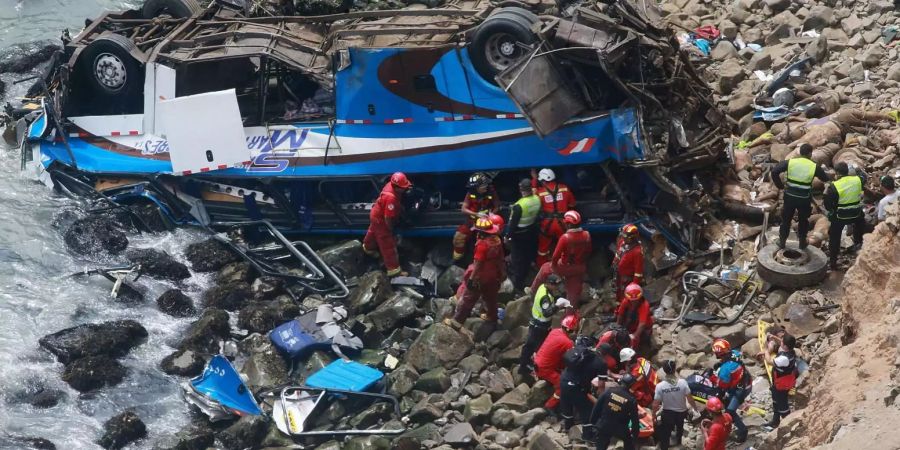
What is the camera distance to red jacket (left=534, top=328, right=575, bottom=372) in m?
10.6

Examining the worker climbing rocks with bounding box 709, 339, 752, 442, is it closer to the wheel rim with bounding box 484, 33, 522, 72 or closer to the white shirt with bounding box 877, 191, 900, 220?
the white shirt with bounding box 877, 191, 900, 220

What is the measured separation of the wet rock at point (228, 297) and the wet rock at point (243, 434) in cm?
206

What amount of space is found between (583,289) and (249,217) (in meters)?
3.98

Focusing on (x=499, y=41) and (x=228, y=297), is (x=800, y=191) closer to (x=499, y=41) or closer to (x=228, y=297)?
(x=499, y=41)

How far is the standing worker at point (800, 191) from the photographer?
11297mm

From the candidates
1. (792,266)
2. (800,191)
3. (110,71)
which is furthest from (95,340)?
(800,191)

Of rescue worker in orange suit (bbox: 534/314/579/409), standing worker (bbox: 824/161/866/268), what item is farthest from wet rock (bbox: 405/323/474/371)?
standing worker (bbox: 824/161/866/268)

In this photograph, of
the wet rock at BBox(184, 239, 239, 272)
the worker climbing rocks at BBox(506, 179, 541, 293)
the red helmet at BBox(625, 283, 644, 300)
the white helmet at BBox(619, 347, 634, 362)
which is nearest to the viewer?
the white helmet at BBox(619, 347, 634, 362)

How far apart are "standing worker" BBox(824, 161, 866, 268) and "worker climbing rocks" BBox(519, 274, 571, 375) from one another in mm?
2649

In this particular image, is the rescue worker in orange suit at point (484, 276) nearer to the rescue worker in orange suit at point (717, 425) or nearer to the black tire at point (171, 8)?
the rescue worker in orange suit at point (717, 425)

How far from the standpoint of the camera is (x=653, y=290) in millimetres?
11906

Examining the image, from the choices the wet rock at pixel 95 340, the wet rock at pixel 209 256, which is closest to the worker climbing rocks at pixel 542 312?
the wet rock at pixel 209 256

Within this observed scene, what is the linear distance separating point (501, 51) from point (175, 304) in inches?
172

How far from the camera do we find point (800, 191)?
11.3 metres
